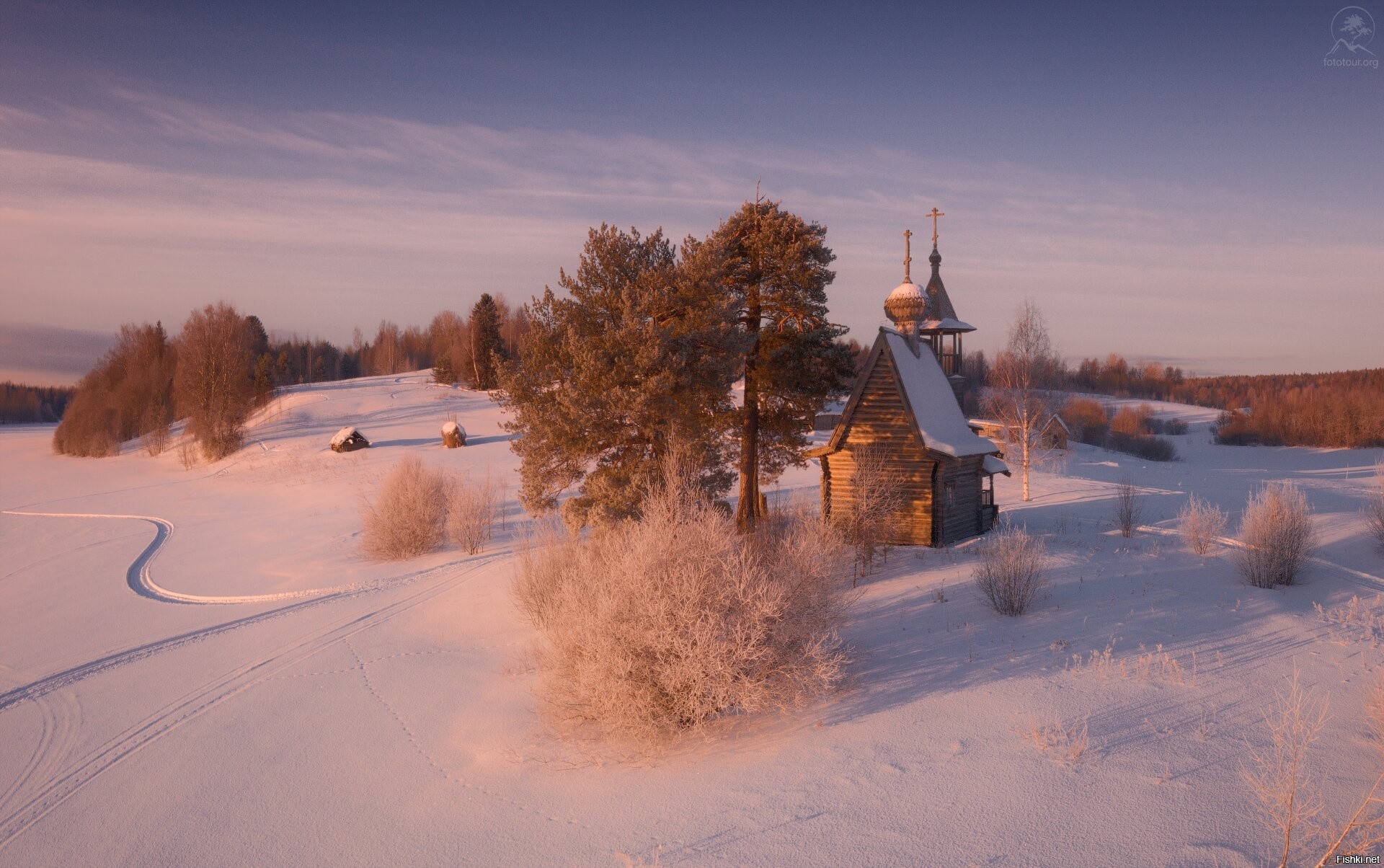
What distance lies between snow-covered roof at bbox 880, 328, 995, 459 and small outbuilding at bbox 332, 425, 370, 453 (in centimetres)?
3087

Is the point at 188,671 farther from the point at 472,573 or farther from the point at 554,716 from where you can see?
the point at 554,716

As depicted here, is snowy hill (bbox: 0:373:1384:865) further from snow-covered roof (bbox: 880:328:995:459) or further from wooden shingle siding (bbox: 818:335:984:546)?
snow-covered roof (bbox: 880:328:995:459)

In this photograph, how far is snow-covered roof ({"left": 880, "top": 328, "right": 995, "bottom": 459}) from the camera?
60.0ft

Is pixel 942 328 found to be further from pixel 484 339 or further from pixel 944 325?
pixel 484 339

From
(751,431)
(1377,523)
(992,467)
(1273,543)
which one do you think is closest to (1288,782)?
(1273,543)

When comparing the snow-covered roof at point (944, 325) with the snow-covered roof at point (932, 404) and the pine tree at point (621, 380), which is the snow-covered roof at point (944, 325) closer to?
the snow-covered roof at point (932, 404)

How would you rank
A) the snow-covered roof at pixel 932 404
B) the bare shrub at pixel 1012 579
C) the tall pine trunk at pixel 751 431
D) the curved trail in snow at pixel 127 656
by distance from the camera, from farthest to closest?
1. the snow-covered roof at pixel 932 404
2. the tall pine trunk at pixel 751 431
3. the bare shrub at pixel 1012 579
4. the curved trail in snow at pixel 127 656

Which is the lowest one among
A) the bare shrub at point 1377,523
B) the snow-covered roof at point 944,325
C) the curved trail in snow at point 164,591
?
the curved trail in snow at point 164,591

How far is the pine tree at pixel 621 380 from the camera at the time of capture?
14305mm

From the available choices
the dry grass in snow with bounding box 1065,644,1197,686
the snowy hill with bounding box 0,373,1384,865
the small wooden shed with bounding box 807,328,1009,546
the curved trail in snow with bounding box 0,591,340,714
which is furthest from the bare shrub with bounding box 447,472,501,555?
Answer: the dry grass in snow with bounding box 1065,644,1197,686

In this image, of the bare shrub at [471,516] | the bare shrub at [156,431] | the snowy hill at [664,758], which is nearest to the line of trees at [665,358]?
the snowy hill at [664,758]

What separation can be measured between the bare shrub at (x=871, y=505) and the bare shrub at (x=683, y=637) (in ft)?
20.2

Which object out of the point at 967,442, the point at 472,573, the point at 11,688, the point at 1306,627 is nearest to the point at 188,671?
the point at 11,688

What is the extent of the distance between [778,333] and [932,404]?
525cm
